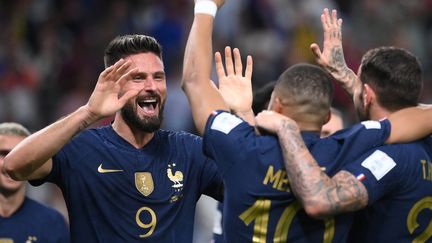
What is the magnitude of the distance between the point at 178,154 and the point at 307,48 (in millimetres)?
6895

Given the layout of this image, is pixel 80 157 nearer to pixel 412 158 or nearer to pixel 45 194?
pixel 412 158

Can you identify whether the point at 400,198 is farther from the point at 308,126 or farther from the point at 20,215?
the point at 20,215

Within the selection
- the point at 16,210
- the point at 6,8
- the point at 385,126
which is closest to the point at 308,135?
the point at 385,126

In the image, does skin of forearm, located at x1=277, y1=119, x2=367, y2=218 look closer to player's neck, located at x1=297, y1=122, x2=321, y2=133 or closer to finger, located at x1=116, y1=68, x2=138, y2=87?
player's neck, located at x1=297, y1=122, x2=321, y2=133

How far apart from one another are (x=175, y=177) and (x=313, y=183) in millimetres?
1279

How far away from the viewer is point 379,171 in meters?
4.62

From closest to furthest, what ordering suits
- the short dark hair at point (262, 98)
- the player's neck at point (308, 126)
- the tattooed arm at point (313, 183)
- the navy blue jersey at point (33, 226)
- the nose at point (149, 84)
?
1. the tattooed arm at point (313, 183)
2. the player's neck at point (308, 126)
3. the nose at point (149, 84)
4. the navy blue jersey at point (33, 226)
5. the short dark hair at point (262, 98)

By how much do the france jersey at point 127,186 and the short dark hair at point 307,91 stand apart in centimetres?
107

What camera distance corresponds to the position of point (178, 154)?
5602 millimetres

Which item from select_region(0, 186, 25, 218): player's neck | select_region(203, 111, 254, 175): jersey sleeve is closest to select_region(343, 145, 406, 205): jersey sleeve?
select_region(203, 111, 254, 175): jersey sleeve

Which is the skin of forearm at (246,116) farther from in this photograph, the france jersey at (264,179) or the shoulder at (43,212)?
the shoulder at (43,212)

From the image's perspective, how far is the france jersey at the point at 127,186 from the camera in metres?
5.29

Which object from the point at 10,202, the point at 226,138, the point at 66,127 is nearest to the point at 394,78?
the point at 226,138

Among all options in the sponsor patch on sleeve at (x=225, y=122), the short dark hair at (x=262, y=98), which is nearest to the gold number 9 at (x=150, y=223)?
the sponsor patch on sleeve at (x=225, y=122)
